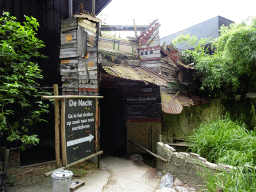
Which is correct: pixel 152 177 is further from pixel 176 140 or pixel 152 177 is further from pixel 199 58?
pixel 199 58

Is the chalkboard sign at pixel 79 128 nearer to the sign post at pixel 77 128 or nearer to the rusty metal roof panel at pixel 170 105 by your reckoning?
the sign post at pixel 77 128

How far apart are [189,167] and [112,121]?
4.64 metres

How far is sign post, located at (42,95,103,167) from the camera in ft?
13.1

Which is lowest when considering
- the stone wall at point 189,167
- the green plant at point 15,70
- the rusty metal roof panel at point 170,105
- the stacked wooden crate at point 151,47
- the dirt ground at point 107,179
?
the dirt ground at point 107,179

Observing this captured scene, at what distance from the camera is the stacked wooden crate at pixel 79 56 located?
552 cm

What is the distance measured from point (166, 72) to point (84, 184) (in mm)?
5818

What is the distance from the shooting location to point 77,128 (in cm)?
438

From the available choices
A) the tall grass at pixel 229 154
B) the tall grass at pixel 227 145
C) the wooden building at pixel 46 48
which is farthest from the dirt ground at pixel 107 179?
the tall grass at pixel 227 145

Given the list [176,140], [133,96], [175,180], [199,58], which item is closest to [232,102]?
[199,58]

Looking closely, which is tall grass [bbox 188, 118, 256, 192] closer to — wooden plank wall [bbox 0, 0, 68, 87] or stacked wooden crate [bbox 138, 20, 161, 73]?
stacked wooden crate [bbox 138, 20, 161, 73]

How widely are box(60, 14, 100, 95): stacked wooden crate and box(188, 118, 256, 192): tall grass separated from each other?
3.58m

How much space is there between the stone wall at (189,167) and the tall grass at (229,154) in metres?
0.16

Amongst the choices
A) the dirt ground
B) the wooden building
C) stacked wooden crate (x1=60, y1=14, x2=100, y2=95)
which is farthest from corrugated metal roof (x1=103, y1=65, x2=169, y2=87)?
the dirt ground

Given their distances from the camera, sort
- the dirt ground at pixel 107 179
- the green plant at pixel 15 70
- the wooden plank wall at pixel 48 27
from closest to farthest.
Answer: the green plant at pixel 15 70
the dirt ground at pixel 107 179
the wooden plank wall at pixel 48 27
